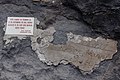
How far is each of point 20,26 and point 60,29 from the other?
27 centimetres

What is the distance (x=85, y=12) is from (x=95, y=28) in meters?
0.12

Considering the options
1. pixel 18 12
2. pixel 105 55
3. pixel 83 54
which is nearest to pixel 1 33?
pixel 18 12

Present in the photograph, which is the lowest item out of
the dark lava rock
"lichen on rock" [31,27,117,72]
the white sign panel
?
"lichen on rock" [31,27,117,72]

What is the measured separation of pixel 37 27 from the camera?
1928 millimetres

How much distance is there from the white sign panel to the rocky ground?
5 cm

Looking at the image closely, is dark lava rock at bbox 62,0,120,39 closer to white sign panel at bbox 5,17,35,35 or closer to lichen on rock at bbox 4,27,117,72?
lichen on rock at bbox 4,27,117,72

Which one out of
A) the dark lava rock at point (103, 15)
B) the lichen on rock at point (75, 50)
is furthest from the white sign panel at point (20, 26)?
the dark lava rock at point (103, 15)

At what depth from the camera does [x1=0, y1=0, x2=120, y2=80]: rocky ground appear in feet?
5.82

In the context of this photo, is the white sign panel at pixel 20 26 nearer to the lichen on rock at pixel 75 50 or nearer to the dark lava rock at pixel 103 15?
the lichen on rock at pixel 75 50

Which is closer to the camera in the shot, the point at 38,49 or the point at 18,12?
the point at 38,49

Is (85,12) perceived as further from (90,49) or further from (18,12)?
(18,12)

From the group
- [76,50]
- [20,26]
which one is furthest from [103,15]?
[20,26]

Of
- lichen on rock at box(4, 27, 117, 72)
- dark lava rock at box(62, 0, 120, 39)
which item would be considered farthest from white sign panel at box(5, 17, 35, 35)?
dark lava rock at box(62, 0, 120, 39)

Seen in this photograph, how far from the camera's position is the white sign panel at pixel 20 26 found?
74.8 inches
